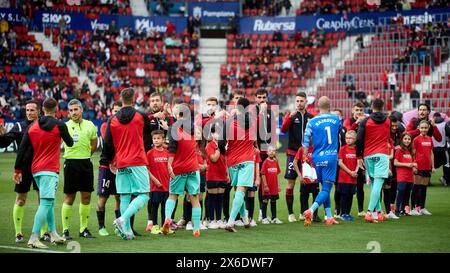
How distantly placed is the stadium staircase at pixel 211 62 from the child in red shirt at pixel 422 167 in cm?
2855

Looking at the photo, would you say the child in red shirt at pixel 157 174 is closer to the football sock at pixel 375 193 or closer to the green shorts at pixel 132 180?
the green shorts at pixel 132 180

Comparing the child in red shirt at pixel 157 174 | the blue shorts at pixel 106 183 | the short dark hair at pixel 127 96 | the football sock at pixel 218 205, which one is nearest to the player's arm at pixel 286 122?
the football sock at pixel 218 205

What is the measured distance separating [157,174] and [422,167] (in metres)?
6.14

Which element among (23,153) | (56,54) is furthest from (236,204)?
(56,54)

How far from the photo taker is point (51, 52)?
44.7m

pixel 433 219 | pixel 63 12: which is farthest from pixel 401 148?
pixel 63 12

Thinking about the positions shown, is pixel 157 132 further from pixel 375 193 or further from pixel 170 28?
pixel 170 28

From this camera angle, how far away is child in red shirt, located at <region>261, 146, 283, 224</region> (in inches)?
603

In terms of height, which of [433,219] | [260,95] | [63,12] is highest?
[63,12]

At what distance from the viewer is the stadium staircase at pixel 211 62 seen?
4622cm

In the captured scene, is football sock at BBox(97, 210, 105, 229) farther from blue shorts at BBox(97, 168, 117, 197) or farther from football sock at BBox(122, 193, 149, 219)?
football sock at BBox(122, 193, 149, 219)

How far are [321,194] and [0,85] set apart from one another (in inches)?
1126

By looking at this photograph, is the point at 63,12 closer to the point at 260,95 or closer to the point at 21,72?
the point at 21,72

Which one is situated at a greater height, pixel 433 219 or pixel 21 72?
pixel 21 72
